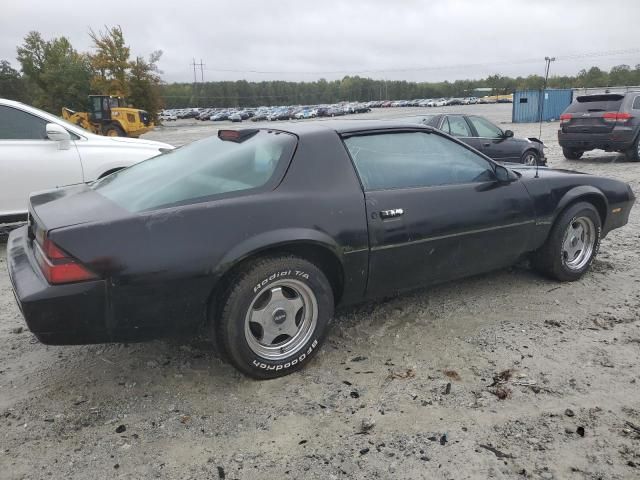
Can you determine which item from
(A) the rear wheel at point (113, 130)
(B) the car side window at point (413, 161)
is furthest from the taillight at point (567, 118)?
(A) the rear wheel at point (113, 130)

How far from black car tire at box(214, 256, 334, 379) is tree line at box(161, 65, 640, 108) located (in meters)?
114

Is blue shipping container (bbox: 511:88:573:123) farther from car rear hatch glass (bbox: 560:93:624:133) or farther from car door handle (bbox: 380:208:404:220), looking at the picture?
car door handle (bbox: 380:208:404:220)

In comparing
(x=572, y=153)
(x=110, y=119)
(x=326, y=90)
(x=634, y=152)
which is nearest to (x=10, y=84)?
(x=110, y=119)

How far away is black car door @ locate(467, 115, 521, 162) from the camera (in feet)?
31.8

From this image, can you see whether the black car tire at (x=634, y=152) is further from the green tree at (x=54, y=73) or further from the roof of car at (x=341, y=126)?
the green tree at (x=54, y=73)

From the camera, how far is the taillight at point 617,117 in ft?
39.4

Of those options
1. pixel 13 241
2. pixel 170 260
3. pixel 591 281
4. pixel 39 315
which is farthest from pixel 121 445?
pixel 591 281

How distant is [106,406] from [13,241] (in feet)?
4.50

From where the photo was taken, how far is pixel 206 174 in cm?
316

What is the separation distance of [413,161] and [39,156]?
4324 mm

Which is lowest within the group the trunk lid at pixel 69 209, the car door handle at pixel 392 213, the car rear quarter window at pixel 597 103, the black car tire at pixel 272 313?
the black car tire at pixel 272 313

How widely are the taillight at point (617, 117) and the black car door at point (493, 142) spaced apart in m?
3.57

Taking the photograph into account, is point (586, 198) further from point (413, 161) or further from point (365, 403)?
point (365, 403)

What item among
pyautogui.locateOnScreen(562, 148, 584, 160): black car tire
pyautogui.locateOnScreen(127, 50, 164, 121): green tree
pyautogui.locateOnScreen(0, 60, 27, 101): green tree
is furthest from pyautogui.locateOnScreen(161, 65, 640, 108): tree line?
pyautogui.locateOnScreen(562, 148, 584, 160): black car tire
